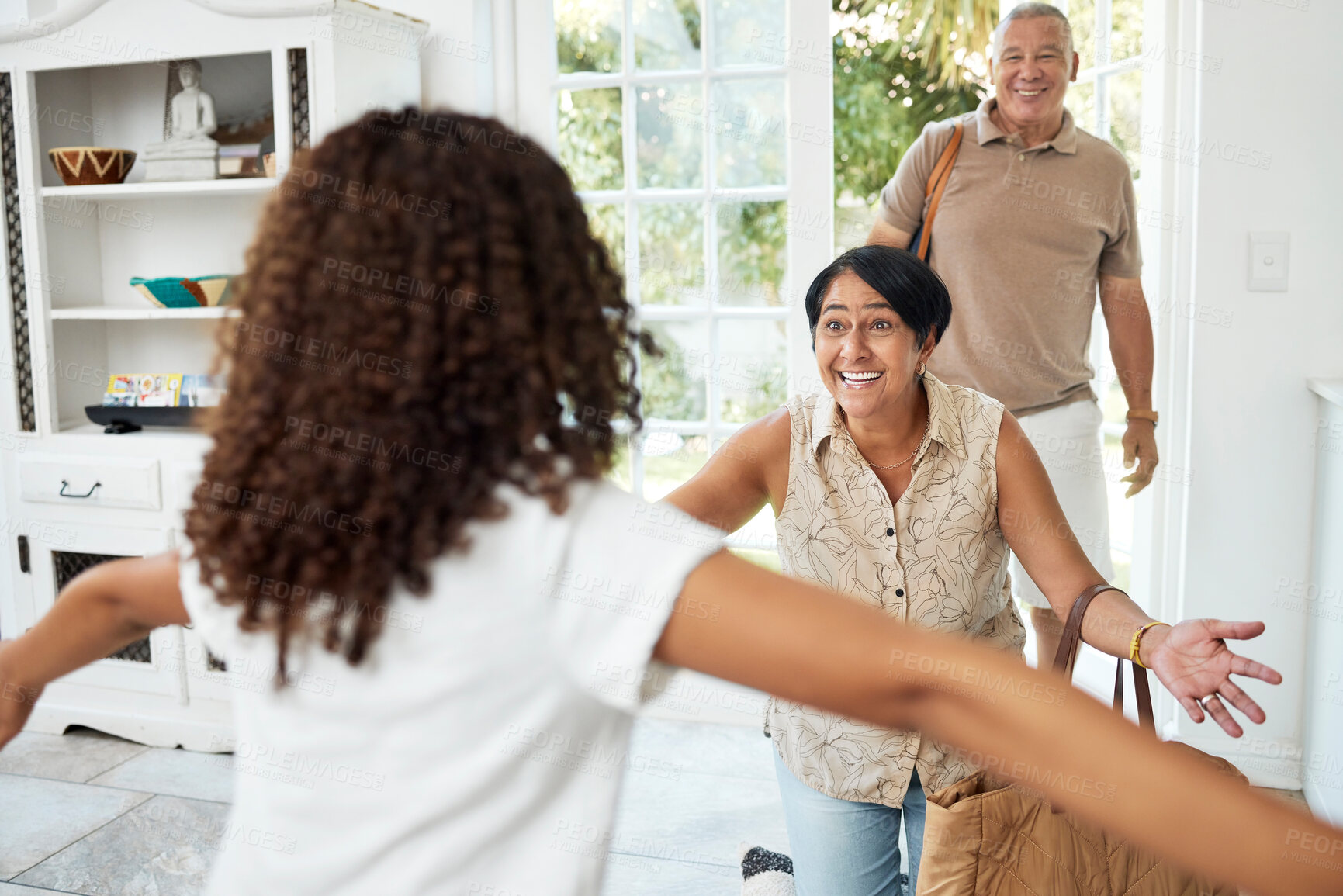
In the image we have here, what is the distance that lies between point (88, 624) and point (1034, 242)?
2.15m

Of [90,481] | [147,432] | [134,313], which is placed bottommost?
[90,481]

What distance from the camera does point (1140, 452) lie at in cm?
257

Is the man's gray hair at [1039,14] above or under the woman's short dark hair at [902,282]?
above

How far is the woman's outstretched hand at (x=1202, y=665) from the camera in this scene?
1.13 metres

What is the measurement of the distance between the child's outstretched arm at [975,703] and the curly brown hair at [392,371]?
13cm

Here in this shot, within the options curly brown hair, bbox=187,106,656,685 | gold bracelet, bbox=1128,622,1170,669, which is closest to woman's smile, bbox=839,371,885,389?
gold bracelet, bbox=1128,622,1170,669

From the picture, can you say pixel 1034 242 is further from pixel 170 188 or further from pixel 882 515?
pixel 170 188

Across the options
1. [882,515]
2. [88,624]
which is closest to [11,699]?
[88,624]

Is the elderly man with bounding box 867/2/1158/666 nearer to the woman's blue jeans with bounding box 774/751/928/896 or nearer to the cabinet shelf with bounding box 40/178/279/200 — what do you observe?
the woman's blue jeans with bounding box 774/751/928/896

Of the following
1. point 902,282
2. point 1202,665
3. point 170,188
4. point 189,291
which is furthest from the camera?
point 189,291

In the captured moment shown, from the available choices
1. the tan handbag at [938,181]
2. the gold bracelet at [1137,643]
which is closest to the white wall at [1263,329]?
the tan handbag at [938,181]

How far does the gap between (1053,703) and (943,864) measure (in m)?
0.70

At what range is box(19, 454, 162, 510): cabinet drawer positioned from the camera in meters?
3.04

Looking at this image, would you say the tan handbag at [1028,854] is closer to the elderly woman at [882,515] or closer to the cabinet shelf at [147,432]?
the elderly woman at [882,515]
